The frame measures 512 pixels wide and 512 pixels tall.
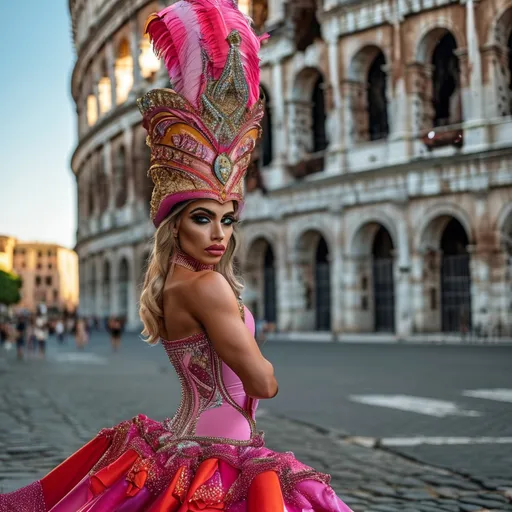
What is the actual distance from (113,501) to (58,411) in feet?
23.8

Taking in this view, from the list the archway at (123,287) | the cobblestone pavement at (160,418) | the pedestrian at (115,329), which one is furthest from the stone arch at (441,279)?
the archway at (123,287)

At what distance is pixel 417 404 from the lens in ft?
31.0

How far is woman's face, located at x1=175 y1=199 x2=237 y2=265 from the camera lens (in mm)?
2545

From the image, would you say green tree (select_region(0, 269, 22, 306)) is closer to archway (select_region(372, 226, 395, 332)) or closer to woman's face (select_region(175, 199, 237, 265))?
archway (select_region(372, 226, 395, 332))

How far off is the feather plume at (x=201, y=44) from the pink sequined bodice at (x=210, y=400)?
74cm

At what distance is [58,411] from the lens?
9.33m

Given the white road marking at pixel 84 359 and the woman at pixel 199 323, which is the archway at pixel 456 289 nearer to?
the white road marking at pixel 84 359

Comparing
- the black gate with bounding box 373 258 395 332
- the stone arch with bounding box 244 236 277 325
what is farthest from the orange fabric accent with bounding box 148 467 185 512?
the stone arch with bounding box 244 236 277 325

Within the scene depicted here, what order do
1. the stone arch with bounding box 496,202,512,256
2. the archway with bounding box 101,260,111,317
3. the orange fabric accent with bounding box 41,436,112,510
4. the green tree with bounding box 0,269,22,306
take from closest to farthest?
the orange fabric accent with bounding box 41,436,112,510
the stone arch with bounding box 496,202,512,256
the archway with bounding box 101,260,111,317
the green tree with bounding box 0,269,22,306

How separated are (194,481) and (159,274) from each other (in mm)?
647

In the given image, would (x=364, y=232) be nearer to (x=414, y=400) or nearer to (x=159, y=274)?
(x=414, y=400)

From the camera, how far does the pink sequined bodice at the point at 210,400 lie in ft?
8.11

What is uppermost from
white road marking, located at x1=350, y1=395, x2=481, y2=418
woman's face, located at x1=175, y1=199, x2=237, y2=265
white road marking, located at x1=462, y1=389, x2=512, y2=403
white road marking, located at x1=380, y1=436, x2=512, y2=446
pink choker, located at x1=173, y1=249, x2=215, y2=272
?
woman's face, located at x1=175, y1=199, x2=237, y2=265

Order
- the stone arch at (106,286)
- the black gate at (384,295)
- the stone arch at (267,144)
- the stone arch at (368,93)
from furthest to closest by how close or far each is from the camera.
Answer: the stone arch at (106,286)
the stone arch at (267,144)
the stone arch at (368,93)
the black gate at (384,295)
